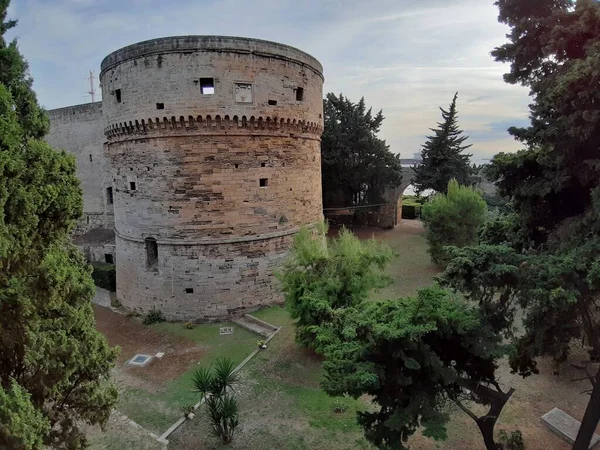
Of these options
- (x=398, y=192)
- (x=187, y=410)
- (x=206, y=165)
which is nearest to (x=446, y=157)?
(x=398, y=192)

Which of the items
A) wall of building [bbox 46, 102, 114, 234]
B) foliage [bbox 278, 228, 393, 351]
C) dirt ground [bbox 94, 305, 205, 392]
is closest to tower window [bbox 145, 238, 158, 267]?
dirt ground [bbox 94, 305, 205, 392]

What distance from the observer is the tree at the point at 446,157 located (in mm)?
27266

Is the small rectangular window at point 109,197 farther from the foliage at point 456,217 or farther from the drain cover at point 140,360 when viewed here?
the foliage at point 456,217

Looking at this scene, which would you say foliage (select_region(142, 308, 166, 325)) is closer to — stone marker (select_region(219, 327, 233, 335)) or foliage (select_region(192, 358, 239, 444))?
stone marker (select_region(219, 327, 233, 335))

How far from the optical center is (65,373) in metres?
5.71

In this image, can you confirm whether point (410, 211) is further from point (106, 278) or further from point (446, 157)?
point (106, 278)

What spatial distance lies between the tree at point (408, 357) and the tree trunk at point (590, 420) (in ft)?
6.96

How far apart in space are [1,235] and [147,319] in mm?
11233

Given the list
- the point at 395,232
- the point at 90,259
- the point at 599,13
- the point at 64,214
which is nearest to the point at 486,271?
the point at 599,13

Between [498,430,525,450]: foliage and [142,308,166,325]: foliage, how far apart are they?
11788 millimetres

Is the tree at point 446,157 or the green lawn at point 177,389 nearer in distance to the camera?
the green lawn at point 177,389

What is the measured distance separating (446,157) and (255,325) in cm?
1950

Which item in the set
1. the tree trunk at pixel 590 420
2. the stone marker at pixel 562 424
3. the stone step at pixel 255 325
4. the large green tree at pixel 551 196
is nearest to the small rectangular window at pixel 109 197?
the stone step at pixel 255 325

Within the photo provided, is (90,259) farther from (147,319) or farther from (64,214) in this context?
(64,214)
